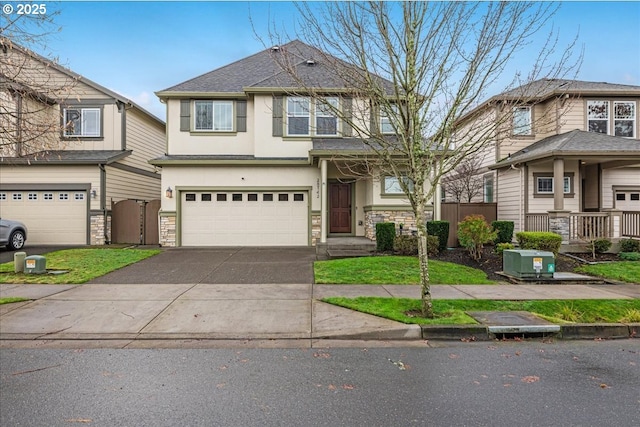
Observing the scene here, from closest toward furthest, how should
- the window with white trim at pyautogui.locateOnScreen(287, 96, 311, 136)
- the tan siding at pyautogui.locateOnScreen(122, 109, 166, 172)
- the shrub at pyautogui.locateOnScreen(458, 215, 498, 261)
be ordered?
the shrub at pyautogui.locateOnScreen(458, 215, 498, 261)
the window with white trim at pyautogui.locateOnScreen(287, 96, 311, 136)
the tan siding at pyautogui.locateOnScreen(122, 109, 166, 172)

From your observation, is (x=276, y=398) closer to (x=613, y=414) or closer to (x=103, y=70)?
(x=613, y=414)

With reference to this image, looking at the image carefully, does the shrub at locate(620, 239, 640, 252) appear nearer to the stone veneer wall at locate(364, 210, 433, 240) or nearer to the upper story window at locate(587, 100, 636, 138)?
the upper story window at locate(587, 100, 636, 138)

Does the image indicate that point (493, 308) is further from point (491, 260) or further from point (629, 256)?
point (629, 256)

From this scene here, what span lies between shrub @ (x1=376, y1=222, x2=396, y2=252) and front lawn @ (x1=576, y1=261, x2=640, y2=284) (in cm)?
518

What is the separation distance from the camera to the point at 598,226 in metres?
13.2

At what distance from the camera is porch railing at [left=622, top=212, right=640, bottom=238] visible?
517 inches

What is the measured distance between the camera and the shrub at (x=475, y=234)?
11367 mm

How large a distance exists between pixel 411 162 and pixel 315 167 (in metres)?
8.93

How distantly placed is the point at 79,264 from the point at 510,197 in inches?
616

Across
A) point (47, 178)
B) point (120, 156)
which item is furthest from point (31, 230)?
point (120, 156)

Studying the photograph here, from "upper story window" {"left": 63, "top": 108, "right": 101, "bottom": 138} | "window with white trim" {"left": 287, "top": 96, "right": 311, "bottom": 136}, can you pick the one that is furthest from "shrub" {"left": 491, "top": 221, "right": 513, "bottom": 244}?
"upper story window" {"left": 63, "top": 108, "right": 101, "bottom": 138}

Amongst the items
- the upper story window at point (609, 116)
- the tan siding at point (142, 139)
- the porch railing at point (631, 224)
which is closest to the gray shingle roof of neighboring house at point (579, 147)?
the upper story window at point (609, 116)

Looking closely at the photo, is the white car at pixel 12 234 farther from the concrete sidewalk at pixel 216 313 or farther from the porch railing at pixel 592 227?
the porch railing at pixel 592 227

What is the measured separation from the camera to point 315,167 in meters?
14.9
